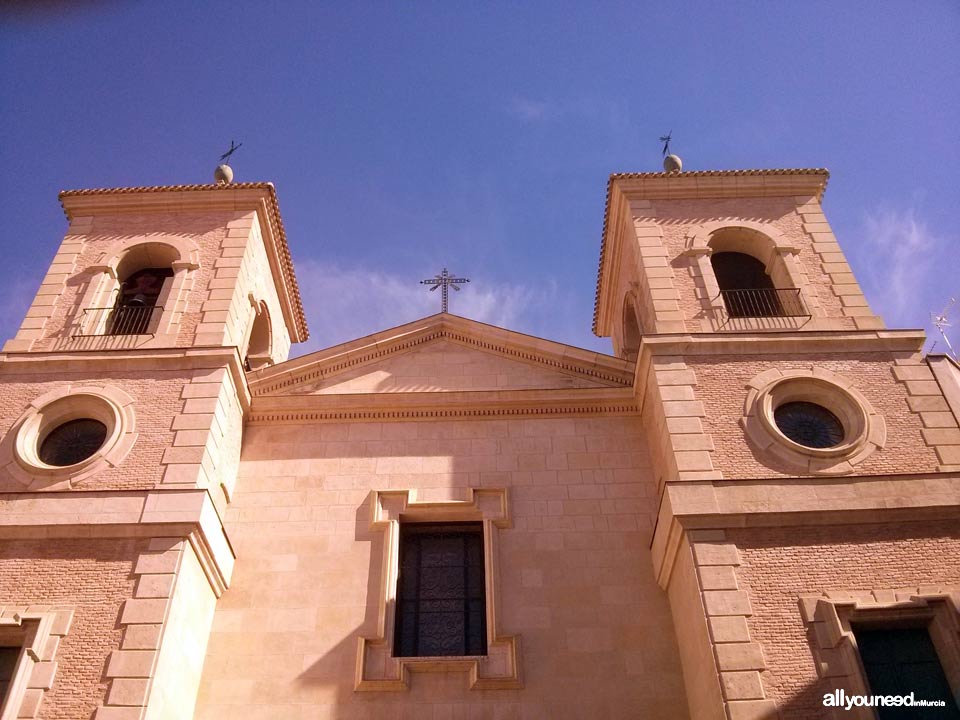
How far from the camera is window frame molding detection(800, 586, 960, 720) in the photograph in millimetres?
10047

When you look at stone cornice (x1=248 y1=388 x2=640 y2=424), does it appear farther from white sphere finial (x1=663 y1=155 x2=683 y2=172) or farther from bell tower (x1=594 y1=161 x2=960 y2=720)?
white sphere finial (x1=663 y1=155 x2=683 y2=172)

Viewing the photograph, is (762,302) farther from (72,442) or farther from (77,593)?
(77,593)

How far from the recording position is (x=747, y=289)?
52.4ft

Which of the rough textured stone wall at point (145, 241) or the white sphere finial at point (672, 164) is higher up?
the white sphere finial at point (672, 164)

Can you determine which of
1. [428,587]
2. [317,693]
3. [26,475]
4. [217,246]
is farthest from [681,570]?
[217,246]

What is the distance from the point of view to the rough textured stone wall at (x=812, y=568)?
34.0ft

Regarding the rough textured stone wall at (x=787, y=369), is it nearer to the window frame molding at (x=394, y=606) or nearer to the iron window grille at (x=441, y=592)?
the window frame molding at (x=394, y=606)

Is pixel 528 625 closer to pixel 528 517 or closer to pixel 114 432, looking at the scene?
pixel 528 517

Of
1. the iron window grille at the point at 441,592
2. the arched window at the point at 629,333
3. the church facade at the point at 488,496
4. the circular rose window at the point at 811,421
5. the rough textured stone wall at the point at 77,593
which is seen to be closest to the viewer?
the rough textured stone wall at the point at 77,593

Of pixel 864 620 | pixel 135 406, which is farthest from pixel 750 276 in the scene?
pixel 135 406

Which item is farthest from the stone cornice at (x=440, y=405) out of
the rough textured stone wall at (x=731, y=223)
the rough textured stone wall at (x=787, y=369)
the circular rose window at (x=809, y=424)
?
the circular rose window at (x=809, y=424)

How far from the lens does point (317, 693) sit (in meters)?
11.6

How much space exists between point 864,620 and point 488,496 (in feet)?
17.5

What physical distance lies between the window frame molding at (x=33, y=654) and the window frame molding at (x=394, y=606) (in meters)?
3.53
